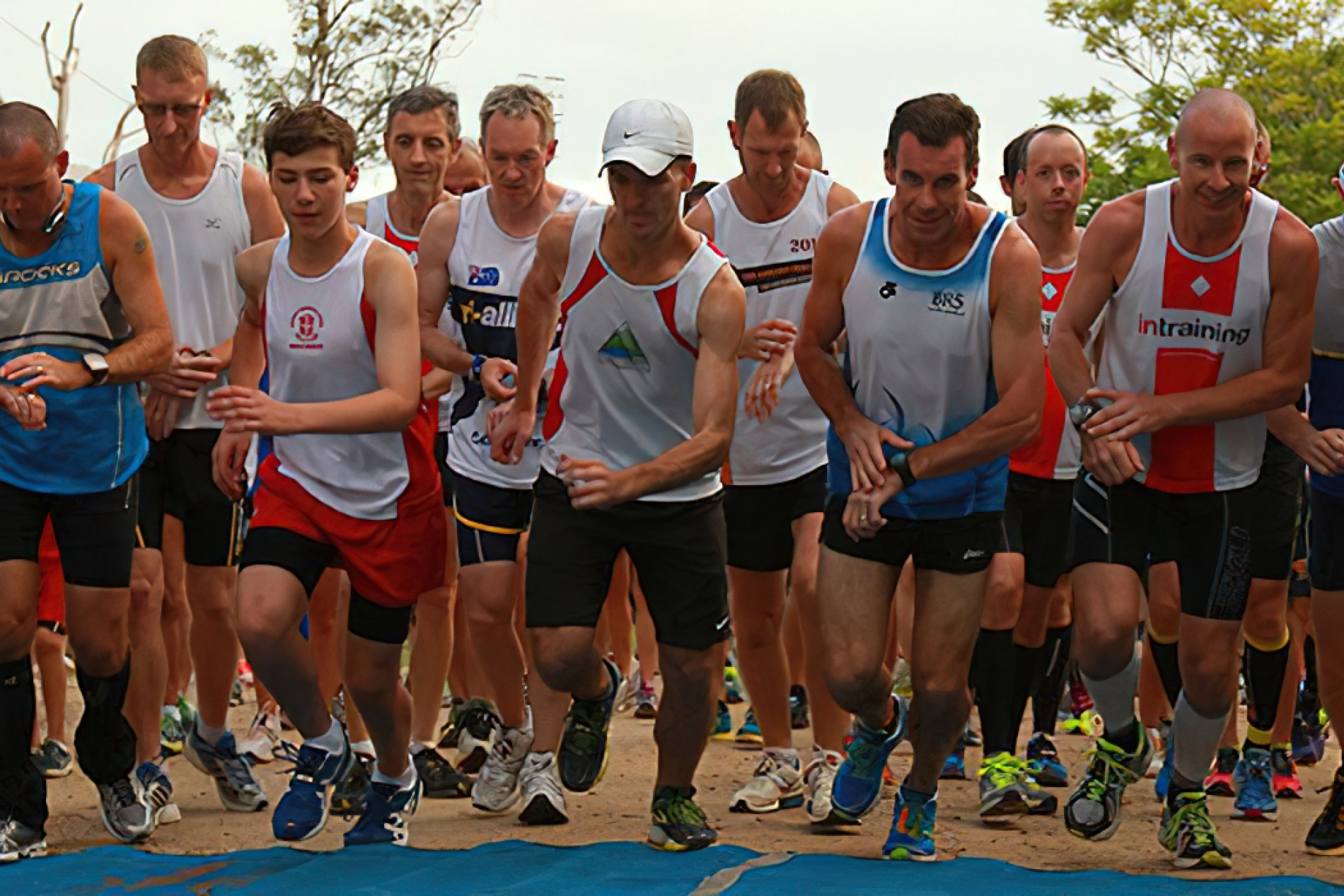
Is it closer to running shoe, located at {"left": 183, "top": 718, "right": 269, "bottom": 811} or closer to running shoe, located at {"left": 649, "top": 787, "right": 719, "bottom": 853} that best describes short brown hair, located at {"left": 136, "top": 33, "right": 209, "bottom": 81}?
running shoe, located at {"left": 183, "top": 718, "right": 269, "bottom": 811}

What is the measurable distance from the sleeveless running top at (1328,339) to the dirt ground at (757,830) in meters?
1.38

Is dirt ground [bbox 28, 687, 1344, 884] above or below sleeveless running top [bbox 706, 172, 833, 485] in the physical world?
below

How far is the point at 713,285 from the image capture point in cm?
576

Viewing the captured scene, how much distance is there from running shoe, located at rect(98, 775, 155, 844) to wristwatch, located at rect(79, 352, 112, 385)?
4.76 feet

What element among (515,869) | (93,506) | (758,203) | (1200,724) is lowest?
(515,869)

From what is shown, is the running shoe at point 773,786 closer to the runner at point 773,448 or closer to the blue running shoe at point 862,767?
the runner at point 773,448

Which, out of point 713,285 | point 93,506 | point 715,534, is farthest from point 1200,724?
point 93,506

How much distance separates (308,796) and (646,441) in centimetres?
162

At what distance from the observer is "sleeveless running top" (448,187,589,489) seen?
6.99 metres

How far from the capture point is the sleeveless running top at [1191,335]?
18.8 ft

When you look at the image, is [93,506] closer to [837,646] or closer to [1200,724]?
[837,646]

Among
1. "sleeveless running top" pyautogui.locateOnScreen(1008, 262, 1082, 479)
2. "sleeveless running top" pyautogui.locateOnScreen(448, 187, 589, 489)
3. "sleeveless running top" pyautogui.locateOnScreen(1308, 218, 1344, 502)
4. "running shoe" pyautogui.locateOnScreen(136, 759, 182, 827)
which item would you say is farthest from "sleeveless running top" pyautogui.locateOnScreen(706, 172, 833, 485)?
"running shoe" pyautogui.locateOnScreen(136, 759, 182, 827)

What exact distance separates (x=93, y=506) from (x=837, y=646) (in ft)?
8.43

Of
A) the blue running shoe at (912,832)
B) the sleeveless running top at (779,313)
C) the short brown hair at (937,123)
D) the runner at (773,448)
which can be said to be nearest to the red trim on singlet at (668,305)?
the short brown hair at (937,123)
